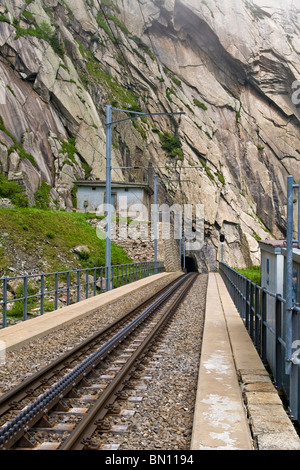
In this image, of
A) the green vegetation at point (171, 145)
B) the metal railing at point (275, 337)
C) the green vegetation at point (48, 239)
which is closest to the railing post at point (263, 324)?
the metal railing at point (275, 337)

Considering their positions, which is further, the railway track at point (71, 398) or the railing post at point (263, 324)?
the railing post at point (263, 324)

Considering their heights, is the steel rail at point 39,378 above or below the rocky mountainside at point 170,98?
below

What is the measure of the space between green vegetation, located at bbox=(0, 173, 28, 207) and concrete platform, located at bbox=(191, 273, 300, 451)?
92.6 ft

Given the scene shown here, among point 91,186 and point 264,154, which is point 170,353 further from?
point 264,154

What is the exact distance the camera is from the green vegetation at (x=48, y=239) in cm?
2602

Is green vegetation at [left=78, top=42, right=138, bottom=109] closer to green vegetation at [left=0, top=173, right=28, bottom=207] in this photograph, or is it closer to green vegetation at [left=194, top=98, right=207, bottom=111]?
green vegetation at [left=194, top=98, right=207, bottom=111]

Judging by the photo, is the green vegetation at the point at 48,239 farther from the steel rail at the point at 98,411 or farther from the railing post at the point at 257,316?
the steel rail at the point at 98,411

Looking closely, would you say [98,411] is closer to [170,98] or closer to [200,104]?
[170,98]

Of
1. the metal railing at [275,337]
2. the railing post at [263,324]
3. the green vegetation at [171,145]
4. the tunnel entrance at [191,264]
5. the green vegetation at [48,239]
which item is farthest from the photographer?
the tunnel entrance at [191,264]

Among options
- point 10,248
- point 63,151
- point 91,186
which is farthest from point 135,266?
point 63,151

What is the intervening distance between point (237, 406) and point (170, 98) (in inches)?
3091

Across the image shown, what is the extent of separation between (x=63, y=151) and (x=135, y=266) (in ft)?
78.3

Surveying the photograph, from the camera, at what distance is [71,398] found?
22.0 feet

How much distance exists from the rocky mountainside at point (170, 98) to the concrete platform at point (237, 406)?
36.5 meters
